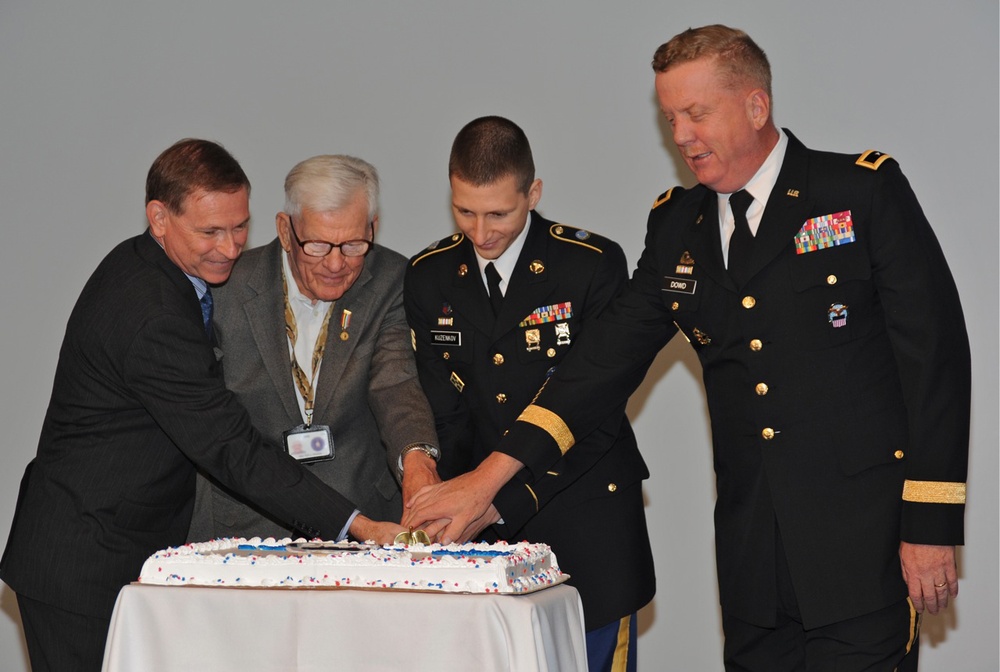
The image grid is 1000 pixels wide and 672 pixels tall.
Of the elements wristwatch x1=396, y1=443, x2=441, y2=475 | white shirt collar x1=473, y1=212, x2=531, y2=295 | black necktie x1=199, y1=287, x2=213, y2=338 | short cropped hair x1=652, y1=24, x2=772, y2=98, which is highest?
short cropped hair x1=652, y1=24, x2=772, y2=98

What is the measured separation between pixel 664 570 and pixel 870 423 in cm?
221

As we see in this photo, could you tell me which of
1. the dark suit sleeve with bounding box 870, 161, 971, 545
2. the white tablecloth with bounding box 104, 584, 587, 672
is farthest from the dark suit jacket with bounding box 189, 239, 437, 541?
the dark suit sleeve with bounding box 870, 161, 971, 545

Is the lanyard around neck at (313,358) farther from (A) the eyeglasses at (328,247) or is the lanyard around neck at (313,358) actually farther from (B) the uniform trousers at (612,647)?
(B) the uniform trousers at (612,647)

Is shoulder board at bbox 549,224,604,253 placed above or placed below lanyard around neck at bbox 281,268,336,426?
above

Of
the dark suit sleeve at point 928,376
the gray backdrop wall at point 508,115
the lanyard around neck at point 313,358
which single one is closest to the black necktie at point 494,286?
the lanyard around neck at point 313,358

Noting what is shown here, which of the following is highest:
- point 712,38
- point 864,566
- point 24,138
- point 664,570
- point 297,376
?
point 24,138

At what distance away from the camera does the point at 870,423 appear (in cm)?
261

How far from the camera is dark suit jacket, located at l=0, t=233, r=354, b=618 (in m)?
2.84

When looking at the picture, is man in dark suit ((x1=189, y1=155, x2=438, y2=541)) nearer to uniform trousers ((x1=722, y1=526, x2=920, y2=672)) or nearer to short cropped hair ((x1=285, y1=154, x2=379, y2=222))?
short cropped hair ((x1=285, y1=154, x2=379, y2=222))

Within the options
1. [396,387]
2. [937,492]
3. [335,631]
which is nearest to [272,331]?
[396,387]

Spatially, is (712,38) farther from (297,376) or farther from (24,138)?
(24,138)

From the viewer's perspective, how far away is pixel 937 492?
2490 millimetres

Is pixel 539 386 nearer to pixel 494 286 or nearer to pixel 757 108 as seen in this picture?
pixel 494 286

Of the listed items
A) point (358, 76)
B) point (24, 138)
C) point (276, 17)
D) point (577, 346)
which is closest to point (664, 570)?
point (577, 346)
